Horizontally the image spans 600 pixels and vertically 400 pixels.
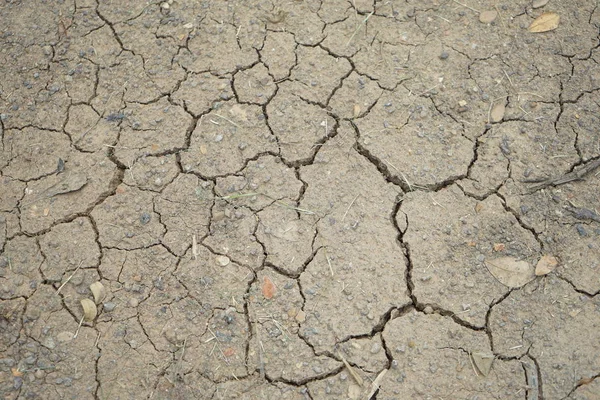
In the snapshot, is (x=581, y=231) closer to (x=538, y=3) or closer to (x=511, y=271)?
(x=511, y=271)

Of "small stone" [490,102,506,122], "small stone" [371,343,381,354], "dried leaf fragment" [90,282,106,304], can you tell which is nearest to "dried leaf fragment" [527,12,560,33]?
"small stone" [490,102,506,122]

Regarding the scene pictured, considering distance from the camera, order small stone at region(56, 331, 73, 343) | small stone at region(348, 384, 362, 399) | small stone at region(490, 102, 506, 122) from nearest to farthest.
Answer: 1. small stone at region(348, 384, 362, 399)
2. small stone at region(56, 331, 73, 343)
3. small stone at region(490, 102, 506, 122)

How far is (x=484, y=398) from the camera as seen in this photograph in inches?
107

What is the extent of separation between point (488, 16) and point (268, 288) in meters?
2.28

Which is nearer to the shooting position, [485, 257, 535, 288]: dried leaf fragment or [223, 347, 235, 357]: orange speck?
[223, 347, 235, 357]: orange speck

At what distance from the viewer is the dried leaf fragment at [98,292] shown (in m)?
2.91

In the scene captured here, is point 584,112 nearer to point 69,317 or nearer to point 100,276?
point 100,276

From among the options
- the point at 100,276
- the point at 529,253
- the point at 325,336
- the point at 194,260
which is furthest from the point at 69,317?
the point at 529,253

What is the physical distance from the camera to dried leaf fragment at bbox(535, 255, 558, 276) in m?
2.94

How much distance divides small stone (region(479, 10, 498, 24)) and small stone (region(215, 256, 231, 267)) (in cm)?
225

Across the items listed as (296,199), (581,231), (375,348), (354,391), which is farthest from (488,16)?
(354,391)

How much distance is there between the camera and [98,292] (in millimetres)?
2918

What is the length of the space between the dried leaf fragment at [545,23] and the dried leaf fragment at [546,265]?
4.99 feet

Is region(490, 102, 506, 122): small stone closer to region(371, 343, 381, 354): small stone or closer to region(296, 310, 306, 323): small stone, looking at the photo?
region(371, 343, 381, 354): small stone
